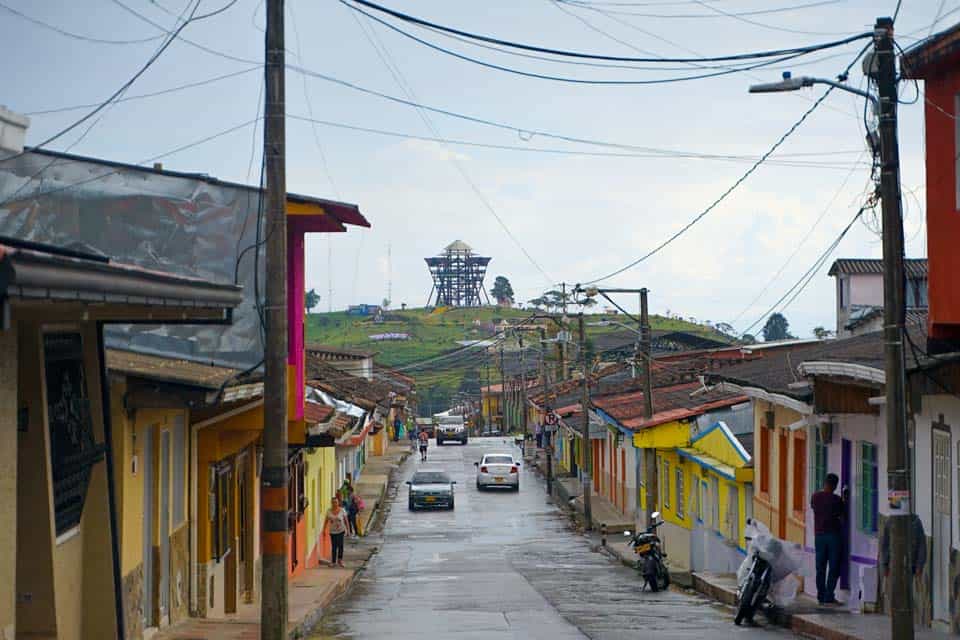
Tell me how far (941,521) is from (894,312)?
3.88m

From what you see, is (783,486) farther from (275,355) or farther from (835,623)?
(275,355)

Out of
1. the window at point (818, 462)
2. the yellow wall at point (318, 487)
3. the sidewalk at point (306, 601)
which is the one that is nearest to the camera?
the sidewalk at point (306, 601)

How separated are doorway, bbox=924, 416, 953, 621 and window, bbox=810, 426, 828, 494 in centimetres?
560

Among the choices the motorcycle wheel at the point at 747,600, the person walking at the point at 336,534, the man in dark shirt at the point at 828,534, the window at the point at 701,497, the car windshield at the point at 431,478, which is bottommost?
the car windshield at the point at 431,478

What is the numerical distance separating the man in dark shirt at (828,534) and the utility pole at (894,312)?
482cm

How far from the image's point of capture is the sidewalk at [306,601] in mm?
16500

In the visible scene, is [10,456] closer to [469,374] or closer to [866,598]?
[866,598]

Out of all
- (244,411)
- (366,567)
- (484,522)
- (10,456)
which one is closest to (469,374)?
(484,522)

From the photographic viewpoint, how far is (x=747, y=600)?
1825cm

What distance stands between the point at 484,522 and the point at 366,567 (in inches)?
527

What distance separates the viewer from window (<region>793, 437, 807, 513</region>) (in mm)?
24031

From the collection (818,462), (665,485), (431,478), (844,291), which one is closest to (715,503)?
(665,485)

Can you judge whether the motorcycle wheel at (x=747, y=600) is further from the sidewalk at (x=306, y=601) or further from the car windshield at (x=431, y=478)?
the car windshield at (x=431, y=478)

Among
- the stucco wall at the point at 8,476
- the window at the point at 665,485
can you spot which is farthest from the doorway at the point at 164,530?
the window at the point at 665,485
